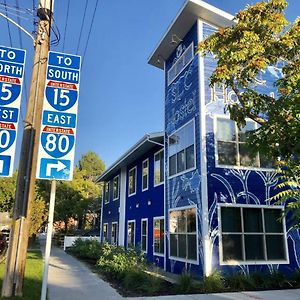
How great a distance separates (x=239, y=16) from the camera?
9.77 meters

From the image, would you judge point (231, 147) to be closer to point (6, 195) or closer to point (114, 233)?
point (114, 233)

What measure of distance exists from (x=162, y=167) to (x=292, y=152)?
9247 mm

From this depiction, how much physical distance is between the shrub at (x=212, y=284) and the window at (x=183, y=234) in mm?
1814

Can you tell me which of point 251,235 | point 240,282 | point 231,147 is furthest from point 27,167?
point 251,235

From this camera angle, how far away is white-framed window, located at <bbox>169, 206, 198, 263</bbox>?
43.2 feet

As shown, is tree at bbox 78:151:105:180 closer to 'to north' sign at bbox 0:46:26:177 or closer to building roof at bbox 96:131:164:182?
building roof at bbox 96:131:164:182

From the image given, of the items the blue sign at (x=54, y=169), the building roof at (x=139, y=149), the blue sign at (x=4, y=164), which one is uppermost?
the building roof at (x=139, y=149)

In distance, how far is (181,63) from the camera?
51.9 ft

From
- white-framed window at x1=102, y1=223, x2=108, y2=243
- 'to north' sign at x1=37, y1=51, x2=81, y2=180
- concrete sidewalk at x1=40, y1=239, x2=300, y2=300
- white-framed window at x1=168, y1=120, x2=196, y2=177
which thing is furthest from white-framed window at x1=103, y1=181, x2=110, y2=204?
'to north' sign at x1=37, y1=51, x2=81, y2=180

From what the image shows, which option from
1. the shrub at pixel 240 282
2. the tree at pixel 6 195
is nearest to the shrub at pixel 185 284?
the shrub at pixel 240 282

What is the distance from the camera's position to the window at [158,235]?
653 inches

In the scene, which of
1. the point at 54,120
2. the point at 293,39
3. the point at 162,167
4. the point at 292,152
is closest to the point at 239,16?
the point at 293,39

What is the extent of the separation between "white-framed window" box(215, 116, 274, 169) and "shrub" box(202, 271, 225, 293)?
4.02 metres

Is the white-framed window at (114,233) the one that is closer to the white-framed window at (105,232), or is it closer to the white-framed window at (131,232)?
the white-framed window at (105,232)
